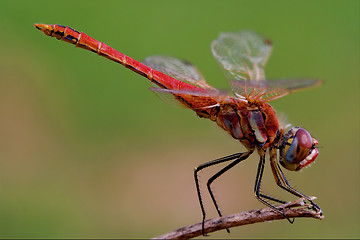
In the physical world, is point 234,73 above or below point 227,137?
above

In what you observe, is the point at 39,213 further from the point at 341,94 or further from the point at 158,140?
the point at 341,94

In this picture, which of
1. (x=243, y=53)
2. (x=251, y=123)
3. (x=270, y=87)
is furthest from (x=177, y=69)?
(x=270, y=87)

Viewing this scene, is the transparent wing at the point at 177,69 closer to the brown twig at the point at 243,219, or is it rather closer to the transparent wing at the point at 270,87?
the transparent wing at the point at 270,87

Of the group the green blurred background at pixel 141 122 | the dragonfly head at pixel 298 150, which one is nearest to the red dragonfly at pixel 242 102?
the dragonfly head at pixel 298 150

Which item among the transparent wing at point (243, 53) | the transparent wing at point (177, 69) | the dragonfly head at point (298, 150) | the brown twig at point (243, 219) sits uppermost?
the transparent wing at point (243, 53)

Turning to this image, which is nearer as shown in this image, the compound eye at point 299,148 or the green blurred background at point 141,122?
the compound eye at point 299,148

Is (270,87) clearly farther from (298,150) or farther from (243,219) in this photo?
(243,219)

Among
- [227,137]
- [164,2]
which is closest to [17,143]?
[164,2]

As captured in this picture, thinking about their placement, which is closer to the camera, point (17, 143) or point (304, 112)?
point (17, 143)
